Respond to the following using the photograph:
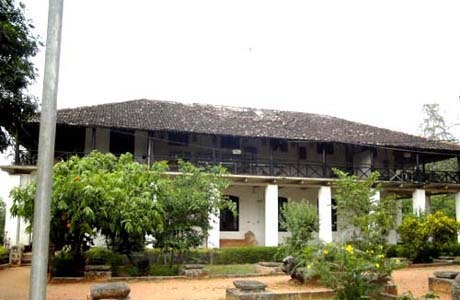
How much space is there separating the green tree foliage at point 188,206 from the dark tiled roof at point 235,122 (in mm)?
5931

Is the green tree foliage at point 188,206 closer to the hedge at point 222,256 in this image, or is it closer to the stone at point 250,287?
the hedge at point 222,256

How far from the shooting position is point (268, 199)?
2250 centimetres

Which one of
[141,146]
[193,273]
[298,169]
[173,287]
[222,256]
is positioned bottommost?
[173,287]

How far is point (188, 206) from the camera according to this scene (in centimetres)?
1459

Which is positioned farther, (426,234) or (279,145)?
(279,145)

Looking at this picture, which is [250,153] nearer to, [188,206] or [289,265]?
[188,206]

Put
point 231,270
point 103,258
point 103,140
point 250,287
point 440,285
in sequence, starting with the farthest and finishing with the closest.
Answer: point 103,140 < point 231,270 < point 103,258 < point 440,285 < point 250,287

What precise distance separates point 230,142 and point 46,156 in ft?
67.5

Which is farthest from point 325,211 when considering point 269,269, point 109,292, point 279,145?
point 109,292

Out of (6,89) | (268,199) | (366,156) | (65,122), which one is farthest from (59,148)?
(366,156)

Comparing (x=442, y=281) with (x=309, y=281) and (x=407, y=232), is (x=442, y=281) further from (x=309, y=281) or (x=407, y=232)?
(x=407, y=232)

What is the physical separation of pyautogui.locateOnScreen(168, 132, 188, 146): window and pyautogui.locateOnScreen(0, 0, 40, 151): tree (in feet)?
44.9

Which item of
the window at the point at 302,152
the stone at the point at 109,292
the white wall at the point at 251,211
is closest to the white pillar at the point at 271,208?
the white wall at the point at 251,211

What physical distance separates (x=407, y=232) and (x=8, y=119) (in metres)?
16.2
